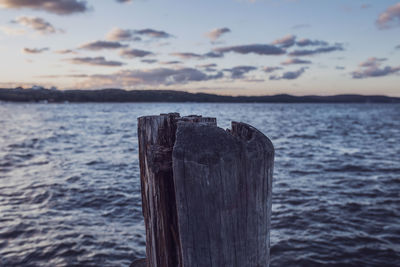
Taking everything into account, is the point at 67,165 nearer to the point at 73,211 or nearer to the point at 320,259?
the point at 73,211

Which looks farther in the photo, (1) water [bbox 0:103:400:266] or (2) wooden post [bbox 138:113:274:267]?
(1) water [bbox 0:103:400:266]

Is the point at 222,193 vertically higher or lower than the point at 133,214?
higher

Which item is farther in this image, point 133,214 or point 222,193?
point 133,214

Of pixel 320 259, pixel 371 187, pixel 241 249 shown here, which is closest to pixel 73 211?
pixel 320 259

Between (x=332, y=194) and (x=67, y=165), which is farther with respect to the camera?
(x=67, y=165)

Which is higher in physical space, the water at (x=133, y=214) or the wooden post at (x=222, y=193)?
the wooden post at (x=222, y=193)

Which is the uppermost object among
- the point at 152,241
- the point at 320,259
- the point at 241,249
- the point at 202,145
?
the point at 202,145

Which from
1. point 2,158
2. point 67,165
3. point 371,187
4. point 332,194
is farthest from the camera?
point 2,158

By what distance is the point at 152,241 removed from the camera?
181 centimetres

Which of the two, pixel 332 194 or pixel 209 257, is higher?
pixel 209 257

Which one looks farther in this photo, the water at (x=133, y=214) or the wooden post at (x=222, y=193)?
the water at (x=133, y=214)

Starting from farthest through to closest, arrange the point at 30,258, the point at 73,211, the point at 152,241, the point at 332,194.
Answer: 1. the point at 332,194
2. the point at 73,211
3. the point at 30,258
4. the point at 152,241

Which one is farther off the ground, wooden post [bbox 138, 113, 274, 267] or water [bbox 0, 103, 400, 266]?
wooden post [bbox 138, 113, 274, 267]

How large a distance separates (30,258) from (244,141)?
274 inches
